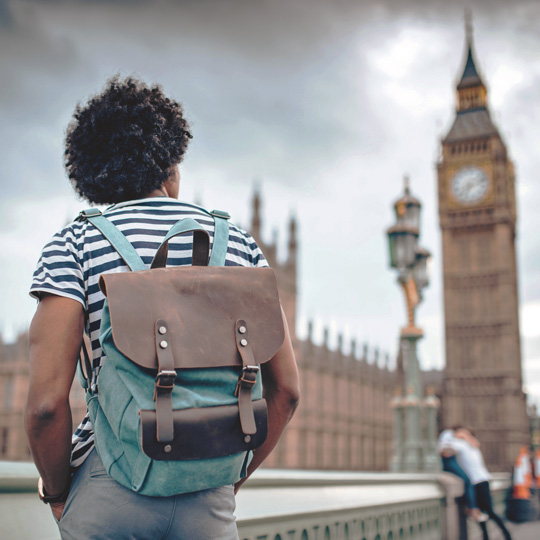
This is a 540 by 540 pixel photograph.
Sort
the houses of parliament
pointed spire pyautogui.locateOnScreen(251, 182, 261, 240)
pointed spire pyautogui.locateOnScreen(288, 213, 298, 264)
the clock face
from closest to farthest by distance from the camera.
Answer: pointed spire pyautogui.locateOnScreen(251, 182, 261, 240) → pointed spire pyautogui.locateOnScreen(288, 213, 298, 264) → the houses of parliament → the clock face

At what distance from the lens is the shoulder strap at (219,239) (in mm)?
1325

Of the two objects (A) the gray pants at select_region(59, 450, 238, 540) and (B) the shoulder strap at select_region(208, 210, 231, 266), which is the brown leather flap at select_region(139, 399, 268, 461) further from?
(B) the shoulder strap at select_region(208, 210, 231, 266)

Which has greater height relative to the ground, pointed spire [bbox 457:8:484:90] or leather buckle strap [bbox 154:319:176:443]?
pointed spire [bbox 457:8:484:90]

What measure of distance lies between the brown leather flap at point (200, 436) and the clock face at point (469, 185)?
43.6 meters

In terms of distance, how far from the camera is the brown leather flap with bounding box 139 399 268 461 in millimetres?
1073

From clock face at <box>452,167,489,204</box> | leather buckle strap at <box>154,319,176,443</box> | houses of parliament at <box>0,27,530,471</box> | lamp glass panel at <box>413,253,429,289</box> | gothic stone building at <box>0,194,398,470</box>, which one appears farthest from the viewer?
clock face at <box>452,167,489,204</box>

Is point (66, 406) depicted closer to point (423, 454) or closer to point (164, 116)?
point (164, 116)

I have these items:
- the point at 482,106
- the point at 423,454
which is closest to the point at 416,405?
the point at 423,454

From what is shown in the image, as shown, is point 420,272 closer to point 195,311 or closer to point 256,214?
point 195,311

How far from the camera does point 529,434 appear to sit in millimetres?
40781

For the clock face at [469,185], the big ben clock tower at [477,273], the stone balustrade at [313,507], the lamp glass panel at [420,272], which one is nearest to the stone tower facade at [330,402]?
the big ben clock tower at [477,273]

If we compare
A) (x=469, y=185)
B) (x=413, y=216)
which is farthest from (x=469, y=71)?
(x=413, y=216)

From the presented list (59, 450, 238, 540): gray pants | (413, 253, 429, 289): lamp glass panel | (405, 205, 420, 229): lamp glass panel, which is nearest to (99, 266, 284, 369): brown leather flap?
(59, 450, 238, 540): gray pants

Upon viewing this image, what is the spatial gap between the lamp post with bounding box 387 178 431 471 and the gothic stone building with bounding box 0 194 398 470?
55.0ft
